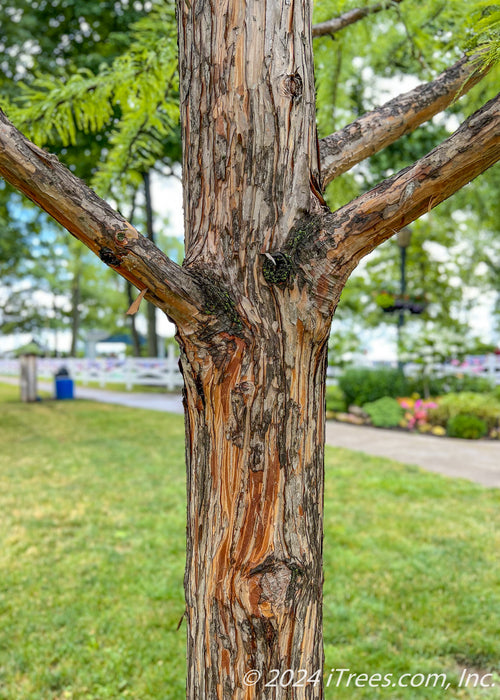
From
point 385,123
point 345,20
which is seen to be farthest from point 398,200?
→ point 345,20

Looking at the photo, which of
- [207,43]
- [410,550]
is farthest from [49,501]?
[207,43]

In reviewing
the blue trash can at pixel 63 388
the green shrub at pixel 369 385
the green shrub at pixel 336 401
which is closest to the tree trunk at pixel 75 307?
the blue trash can at pixel 63 388

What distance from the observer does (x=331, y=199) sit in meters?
2.71

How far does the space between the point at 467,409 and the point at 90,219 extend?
8.45m

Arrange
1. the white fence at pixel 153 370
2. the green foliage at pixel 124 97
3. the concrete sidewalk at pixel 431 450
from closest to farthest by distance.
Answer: the green foliage at pixel 124 97
the concrete sidewalk at pixel 431 450
the white fence at pixel 153 370

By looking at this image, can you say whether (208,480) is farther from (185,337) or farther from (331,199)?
(331,199)

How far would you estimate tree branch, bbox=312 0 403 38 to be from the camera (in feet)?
5.73

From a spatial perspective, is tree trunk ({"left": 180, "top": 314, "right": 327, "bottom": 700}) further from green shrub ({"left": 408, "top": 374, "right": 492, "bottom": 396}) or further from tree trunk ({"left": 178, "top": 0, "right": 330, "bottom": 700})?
green shrub ({"left": 408, "top": 374, "right": 492, "bottom": 396})

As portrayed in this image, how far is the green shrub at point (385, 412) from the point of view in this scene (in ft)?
29.9

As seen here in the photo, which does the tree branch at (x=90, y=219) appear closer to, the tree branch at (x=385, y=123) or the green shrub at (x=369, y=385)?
the tree branch at (x=385, y=123)

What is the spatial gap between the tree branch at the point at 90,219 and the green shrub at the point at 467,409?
8266 mm

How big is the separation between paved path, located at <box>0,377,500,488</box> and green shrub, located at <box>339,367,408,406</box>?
2.53 ft

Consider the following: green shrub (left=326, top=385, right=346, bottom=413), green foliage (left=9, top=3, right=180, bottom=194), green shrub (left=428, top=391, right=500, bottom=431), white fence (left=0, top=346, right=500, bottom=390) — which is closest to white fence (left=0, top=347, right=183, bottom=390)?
white fence (left=0, top=346, right=500, bottom=390)

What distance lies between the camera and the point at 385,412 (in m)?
9.23
